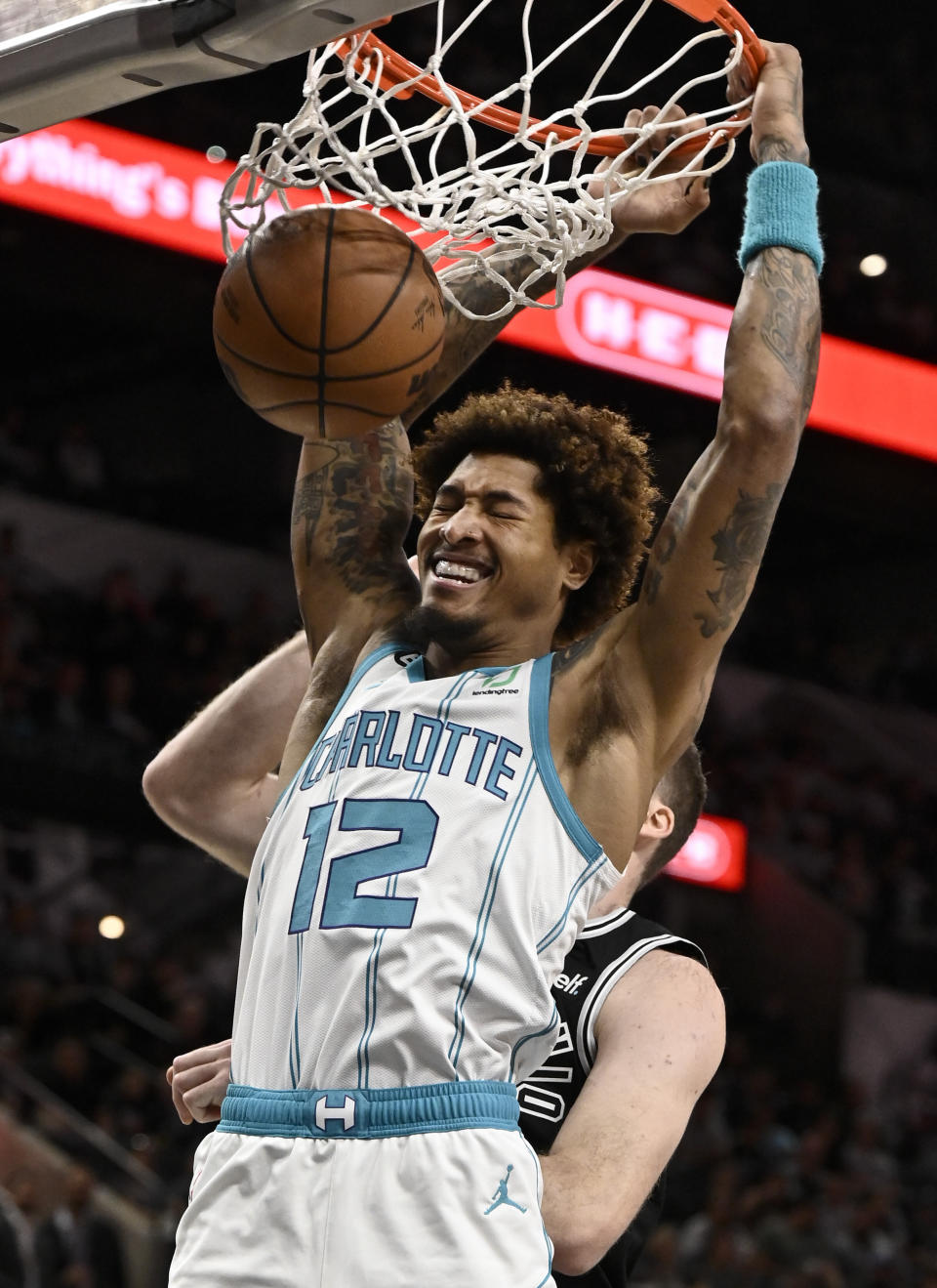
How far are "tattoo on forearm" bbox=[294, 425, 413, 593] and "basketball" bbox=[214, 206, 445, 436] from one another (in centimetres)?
33

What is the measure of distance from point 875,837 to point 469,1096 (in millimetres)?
13906

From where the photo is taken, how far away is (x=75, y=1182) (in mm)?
8227

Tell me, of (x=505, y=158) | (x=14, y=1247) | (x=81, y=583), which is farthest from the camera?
(x=81, y=583)

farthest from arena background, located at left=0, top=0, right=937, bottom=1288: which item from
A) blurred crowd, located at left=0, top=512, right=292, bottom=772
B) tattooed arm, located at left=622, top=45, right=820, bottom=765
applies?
tattooed arm, located at left=622, top=45, right=820, bottom=765

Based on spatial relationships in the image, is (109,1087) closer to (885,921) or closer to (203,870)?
(203,870)

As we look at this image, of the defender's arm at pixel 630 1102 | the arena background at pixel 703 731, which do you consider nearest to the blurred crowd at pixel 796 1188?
the arena background at pixel 703 731

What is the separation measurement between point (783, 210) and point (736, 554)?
579 mm

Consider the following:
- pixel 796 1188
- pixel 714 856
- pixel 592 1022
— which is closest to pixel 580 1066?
pixel 592 1022

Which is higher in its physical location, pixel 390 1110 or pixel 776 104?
pixel 776 104

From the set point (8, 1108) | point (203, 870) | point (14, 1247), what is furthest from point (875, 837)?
point (14, 1247)

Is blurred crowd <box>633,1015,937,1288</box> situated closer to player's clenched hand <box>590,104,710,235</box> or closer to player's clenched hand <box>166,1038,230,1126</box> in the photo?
player's clenched hand <box>166,1038,230,1126</box>

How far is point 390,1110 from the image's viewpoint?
2449mm

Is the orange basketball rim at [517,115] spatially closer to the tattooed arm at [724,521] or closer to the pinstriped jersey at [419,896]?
the tattooed arm at [724,521]

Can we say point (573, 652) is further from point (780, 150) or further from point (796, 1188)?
point (796, 1188)
